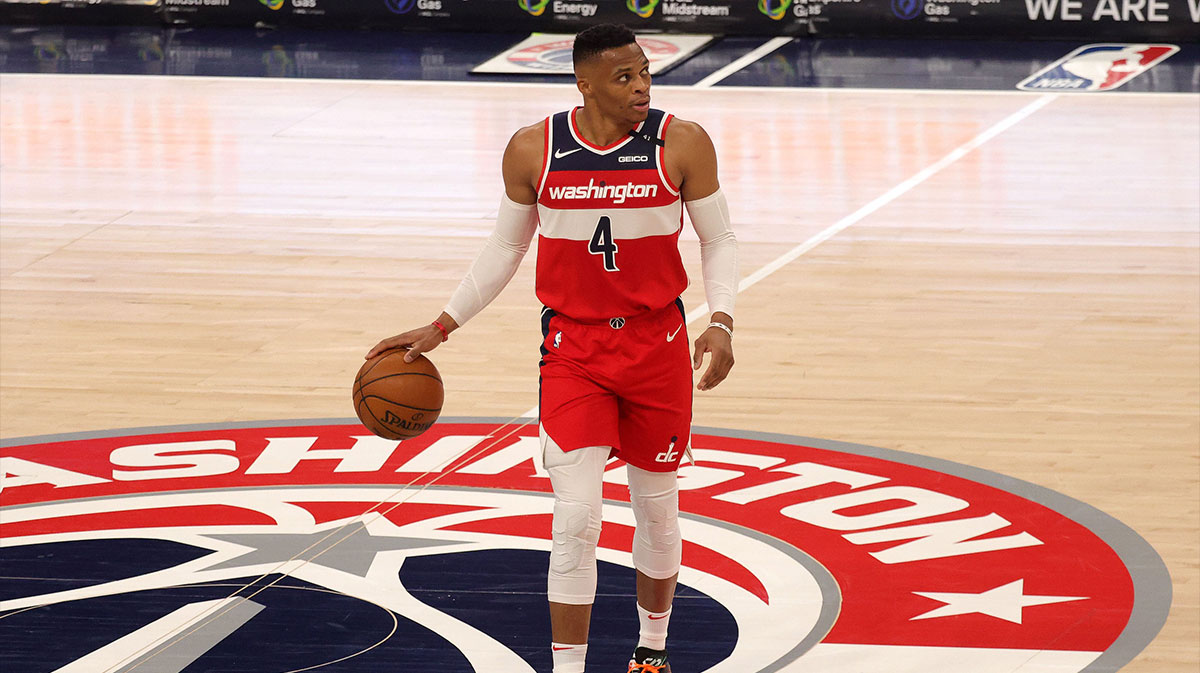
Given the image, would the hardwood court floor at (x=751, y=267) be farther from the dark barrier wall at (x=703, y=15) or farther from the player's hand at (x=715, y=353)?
the dark barrier wall at (x=703, y=15)

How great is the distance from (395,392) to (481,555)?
1210mm

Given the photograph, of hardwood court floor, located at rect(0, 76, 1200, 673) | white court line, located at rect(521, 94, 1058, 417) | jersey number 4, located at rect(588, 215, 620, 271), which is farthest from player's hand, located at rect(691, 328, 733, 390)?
white court line, located at rect(521, 94, 1058, 417)

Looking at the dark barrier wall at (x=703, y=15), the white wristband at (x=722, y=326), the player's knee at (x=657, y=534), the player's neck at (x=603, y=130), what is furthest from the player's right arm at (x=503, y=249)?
the dark barrier wall at (x=703, y=15)

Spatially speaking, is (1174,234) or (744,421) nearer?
(744,421)

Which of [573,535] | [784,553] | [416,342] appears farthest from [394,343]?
[784,553]

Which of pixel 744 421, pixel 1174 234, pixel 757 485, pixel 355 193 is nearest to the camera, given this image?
pixel 757 485

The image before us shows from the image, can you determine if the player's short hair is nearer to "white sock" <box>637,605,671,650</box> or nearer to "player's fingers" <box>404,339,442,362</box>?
"player's fingers" <box>404,339,442,362</box>

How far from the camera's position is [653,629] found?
4.91 meters

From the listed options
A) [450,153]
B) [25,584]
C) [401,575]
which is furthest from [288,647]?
[450,153]

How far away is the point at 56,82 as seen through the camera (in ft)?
54.1

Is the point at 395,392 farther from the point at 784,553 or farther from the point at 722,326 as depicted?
the point at 784,553

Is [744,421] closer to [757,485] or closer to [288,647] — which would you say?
[757,485]

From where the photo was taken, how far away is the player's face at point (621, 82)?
15.3ft

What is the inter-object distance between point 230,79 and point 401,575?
37.4 ft
